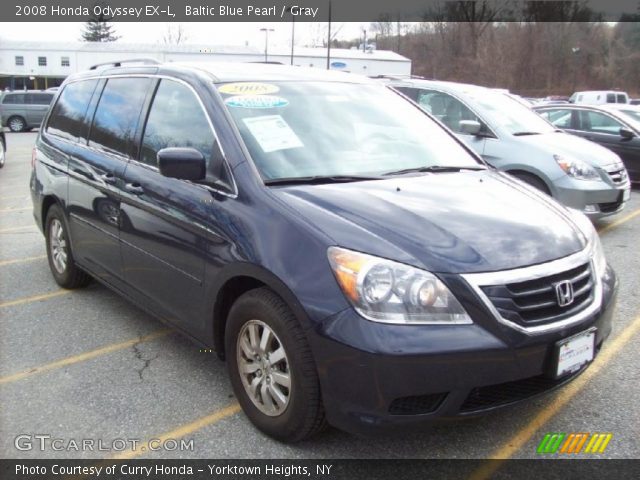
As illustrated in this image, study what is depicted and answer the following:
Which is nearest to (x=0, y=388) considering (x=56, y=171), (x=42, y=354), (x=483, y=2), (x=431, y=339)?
(x=42, y=354)

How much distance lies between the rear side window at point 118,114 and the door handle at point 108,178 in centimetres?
16

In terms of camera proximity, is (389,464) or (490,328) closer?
(490,328)

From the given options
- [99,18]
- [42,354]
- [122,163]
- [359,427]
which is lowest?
[42,354]

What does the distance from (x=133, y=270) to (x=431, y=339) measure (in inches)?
85.2

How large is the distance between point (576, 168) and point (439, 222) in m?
4.80

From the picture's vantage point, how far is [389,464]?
261cm

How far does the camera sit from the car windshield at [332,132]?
3078 millimetres

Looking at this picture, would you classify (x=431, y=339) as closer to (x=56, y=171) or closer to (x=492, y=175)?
(x=492, y=175)

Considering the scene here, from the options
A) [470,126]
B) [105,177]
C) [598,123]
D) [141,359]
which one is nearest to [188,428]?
[141,359]

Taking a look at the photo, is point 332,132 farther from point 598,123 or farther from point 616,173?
point 598,123

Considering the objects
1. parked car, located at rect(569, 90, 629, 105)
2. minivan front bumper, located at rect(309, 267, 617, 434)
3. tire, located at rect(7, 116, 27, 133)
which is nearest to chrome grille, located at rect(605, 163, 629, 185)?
minivan front bumper, located at rect(309, 267, 617, 434)

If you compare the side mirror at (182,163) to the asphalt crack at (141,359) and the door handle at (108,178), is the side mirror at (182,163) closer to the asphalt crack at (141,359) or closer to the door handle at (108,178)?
the door handle at (108,178)

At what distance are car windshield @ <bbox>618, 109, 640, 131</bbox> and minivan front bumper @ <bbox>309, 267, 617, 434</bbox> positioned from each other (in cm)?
940

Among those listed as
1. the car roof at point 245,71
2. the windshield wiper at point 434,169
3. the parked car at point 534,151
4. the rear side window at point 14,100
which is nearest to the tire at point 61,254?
the car roof at point 245,71
